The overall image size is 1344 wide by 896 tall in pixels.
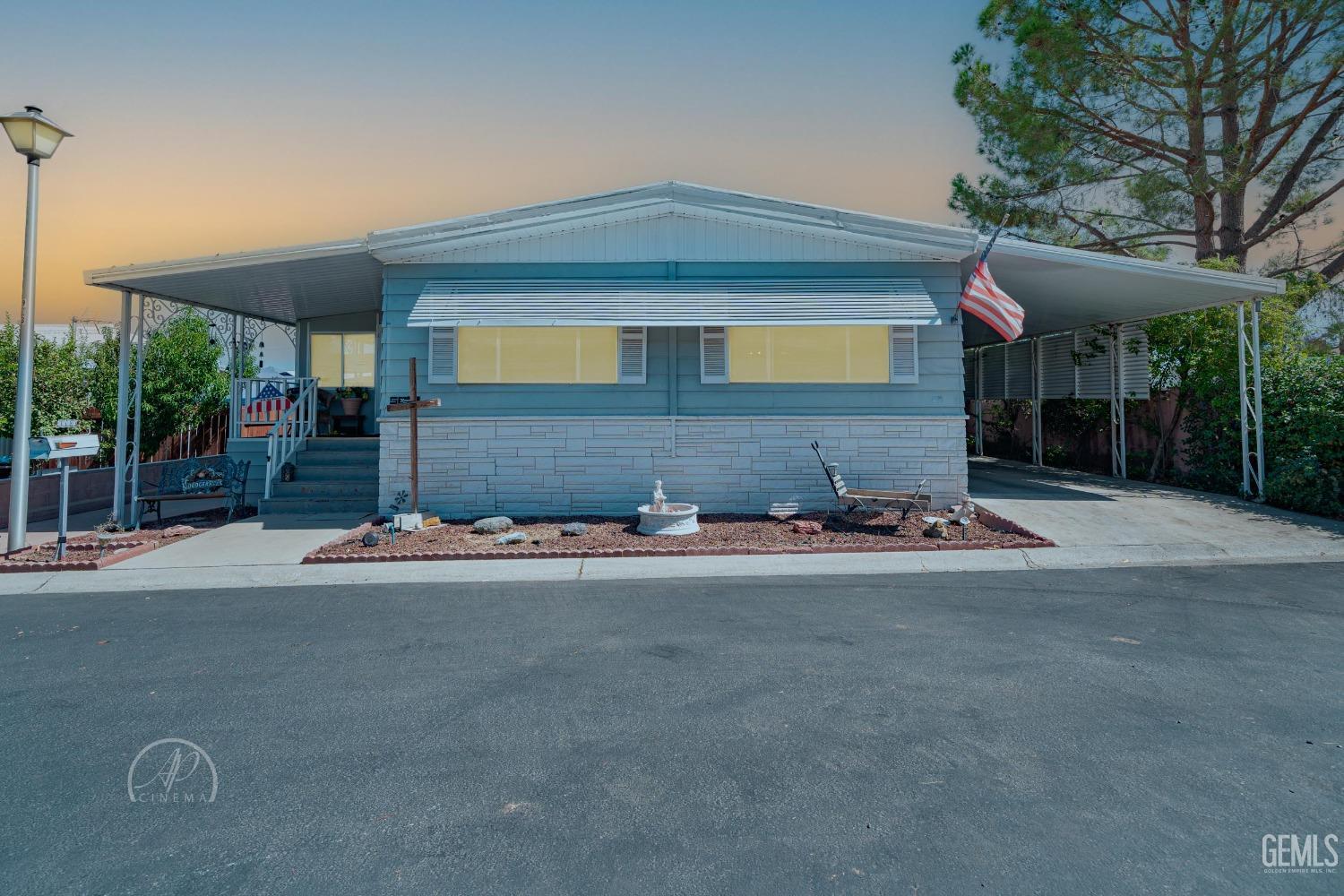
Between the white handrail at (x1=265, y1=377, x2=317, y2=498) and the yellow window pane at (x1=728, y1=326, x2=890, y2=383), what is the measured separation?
7.18 meters

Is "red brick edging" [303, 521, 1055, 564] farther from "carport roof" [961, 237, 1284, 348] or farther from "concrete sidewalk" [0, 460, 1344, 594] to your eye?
"carport roof" [961, 237, 1284, 348]

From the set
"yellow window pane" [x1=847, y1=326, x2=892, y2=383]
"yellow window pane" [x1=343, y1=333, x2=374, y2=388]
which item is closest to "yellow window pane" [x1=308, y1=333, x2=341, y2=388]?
"yellow window pane" [x1=343, y1=333, x2=374, y2=388]

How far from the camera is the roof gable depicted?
9789 mm

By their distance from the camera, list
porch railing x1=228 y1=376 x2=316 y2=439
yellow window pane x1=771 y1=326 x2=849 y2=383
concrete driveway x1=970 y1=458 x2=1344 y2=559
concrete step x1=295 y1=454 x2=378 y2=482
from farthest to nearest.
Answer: porch railing x1=228 y1=376 x2=316 y2=439
concrete step x1=295 y1=454 x2=378 y2=482
yellow window pane x1=771 y1=326 x2=849 y2=383
concrete driveway x1=970 y1=458 x2=1344 y2=559

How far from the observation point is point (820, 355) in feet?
33.3

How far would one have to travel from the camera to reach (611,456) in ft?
32.9

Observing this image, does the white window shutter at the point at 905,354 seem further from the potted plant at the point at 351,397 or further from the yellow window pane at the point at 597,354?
the potted plant at the point at 351,397

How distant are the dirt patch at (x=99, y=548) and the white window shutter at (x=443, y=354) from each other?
3665mm

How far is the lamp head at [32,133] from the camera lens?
7.91 metres

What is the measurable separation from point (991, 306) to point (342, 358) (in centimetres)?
1219


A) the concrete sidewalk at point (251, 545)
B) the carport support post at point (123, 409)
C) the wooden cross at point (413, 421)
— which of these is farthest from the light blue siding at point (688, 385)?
the carport support post at point (123, 409)

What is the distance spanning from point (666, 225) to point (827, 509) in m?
4.64

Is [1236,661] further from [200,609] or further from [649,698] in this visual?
[200,609]

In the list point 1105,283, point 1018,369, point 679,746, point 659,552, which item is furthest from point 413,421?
point 1018,369
